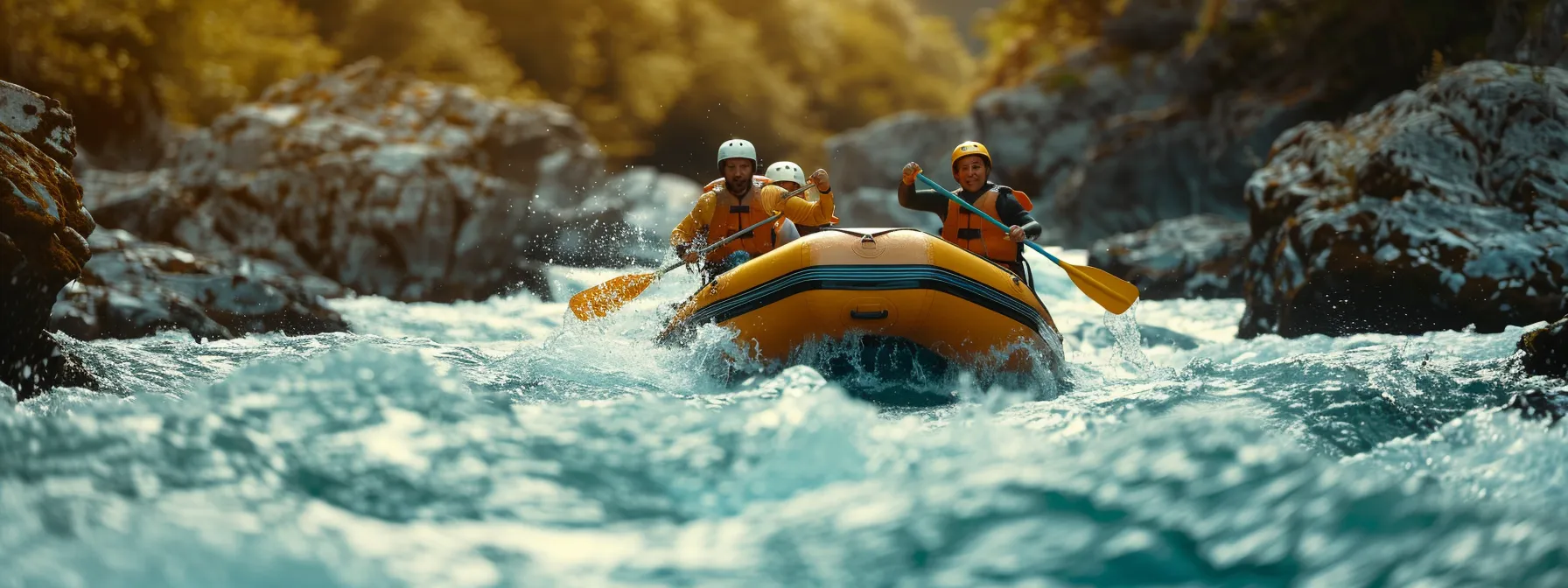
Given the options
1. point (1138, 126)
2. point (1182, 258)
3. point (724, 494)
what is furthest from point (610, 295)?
point (1138, 126)

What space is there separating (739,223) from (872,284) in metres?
1.68

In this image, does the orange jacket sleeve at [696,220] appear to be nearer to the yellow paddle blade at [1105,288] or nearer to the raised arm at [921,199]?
the raised arm at [921,199]

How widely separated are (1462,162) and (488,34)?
1014 inches

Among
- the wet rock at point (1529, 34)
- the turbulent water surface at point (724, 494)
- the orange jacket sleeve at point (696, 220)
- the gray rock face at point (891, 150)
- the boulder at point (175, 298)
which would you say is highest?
the gray rock face at point (891, 150)

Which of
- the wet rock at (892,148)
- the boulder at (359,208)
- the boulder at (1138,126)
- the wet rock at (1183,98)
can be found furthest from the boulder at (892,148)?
the boulder at (359,208)

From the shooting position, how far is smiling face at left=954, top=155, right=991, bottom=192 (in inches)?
281

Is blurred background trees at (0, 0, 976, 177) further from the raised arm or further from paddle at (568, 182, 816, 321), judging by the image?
the raised arm

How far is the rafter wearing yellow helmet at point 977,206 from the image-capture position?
693 centimetres

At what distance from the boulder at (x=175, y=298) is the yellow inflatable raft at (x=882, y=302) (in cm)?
344

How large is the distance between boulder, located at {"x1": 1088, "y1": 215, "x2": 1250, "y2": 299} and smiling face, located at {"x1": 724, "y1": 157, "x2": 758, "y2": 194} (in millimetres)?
4625

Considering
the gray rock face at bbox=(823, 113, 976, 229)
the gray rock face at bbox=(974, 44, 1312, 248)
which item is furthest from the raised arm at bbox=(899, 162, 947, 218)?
the gray rock face at bbox=(823, 113, 976, 229)

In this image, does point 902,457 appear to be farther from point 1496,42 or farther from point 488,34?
point 488,34

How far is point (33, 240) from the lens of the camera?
4.61 meters

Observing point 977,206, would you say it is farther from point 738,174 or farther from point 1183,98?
point 1183,98
